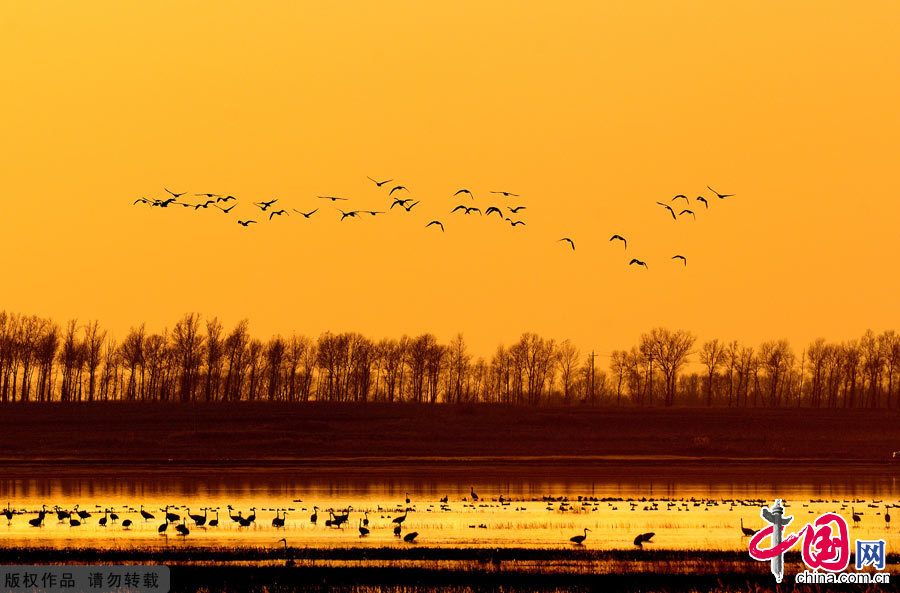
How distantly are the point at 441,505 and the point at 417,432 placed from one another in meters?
69.3

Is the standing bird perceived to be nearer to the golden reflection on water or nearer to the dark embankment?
the golden reflection on water

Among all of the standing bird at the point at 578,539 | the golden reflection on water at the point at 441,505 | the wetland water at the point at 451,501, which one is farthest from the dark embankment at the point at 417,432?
the standing bird at the point at 578,539

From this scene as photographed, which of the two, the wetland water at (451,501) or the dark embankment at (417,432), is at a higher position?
the dark embankment at (417,432)

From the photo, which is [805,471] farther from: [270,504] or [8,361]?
[8,361]

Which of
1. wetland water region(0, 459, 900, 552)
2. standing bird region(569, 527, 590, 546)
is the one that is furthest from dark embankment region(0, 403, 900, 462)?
standing bird region(569, 527, 590, 546)

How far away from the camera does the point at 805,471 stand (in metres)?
95.4

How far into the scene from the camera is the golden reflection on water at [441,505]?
48250 millimetres

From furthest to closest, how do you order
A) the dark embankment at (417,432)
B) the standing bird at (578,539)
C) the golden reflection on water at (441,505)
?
the dark embankment at (417,432), the golden reflection on water at (441,505), the standing bird at (578,539)

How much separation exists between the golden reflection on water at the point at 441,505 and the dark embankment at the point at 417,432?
2447cm

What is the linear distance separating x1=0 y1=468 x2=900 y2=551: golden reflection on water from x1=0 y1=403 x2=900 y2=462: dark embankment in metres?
24.5

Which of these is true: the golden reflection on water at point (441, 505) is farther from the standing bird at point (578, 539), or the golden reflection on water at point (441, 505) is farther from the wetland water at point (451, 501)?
the standing bird at point (578, 539)

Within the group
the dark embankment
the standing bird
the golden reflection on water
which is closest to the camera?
the standing bird

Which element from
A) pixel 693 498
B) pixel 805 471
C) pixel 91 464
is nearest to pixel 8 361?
pixel 91 464

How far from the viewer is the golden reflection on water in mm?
48250
